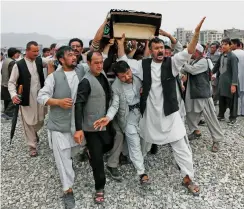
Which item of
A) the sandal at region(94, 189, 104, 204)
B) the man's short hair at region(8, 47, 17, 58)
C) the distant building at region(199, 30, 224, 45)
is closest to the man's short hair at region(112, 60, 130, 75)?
the sandal at region(94, 189, 104, 204)

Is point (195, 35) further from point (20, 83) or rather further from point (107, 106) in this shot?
point (20, 83)

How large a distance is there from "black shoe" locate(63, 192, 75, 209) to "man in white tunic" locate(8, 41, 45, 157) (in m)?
1.75

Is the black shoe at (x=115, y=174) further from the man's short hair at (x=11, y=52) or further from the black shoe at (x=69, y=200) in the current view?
the man's short hair at (x=11, y=52)

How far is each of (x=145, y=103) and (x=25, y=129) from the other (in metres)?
2.55

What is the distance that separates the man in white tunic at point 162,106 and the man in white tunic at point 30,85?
1898 millimetres

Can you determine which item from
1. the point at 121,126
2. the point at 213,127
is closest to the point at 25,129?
the point at 121,126

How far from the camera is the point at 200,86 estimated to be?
4.72 m

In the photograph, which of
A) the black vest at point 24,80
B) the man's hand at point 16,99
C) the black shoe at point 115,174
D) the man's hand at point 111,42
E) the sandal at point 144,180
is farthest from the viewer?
the black vest at point 24,80

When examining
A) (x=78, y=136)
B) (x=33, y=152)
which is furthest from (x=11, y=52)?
(x=78, y=136)

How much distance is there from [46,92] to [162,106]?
1459 mm

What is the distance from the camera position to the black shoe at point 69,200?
3309 mm

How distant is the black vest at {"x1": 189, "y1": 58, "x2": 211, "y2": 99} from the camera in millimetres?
4691

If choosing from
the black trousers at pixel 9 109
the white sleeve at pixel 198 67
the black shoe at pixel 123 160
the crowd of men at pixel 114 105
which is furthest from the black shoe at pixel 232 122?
the black trousers at pixel 9 109

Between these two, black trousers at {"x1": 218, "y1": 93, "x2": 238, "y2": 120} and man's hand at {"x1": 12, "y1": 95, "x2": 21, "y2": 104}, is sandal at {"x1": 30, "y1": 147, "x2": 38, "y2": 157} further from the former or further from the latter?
black trousers at {"x1": 218, "y1": 93, "x2": 238, "y2": 120}
